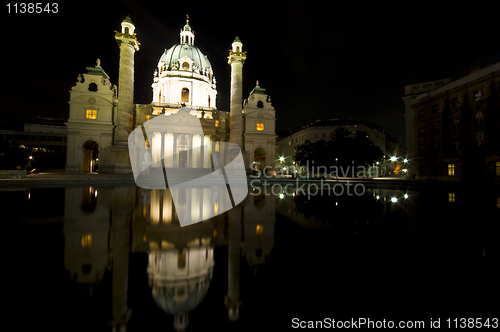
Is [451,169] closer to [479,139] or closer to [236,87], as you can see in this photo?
[479,139]

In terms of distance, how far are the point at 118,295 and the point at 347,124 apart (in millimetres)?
86760

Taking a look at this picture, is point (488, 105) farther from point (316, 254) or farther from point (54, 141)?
point (54, 141)

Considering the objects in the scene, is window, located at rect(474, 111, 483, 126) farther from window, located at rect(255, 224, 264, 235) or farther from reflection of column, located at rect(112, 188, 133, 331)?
reflection of column, located at rect(112, 188, 133, 331)

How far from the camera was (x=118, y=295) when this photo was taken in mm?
3789

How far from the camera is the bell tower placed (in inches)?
1784

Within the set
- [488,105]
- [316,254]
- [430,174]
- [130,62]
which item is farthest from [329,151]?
[316,254]

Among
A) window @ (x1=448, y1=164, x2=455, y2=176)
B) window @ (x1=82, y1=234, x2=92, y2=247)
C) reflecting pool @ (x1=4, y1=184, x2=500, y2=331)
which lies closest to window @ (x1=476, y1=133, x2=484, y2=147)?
window @ (x1=448, y1=164, x2=455, y2=176)

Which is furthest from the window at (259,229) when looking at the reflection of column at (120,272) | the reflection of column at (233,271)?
the reflection of column at (120,272)

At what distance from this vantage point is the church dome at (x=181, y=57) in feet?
200

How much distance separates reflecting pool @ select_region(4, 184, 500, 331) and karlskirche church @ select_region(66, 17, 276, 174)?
35.0 meters

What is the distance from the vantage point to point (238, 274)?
4.59 metres

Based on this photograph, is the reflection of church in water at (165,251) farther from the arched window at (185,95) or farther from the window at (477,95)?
the arched window at (185,95)

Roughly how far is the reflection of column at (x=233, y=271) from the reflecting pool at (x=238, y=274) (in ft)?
0.07

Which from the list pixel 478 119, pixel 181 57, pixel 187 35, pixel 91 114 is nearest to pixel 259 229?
pixel 478 119
